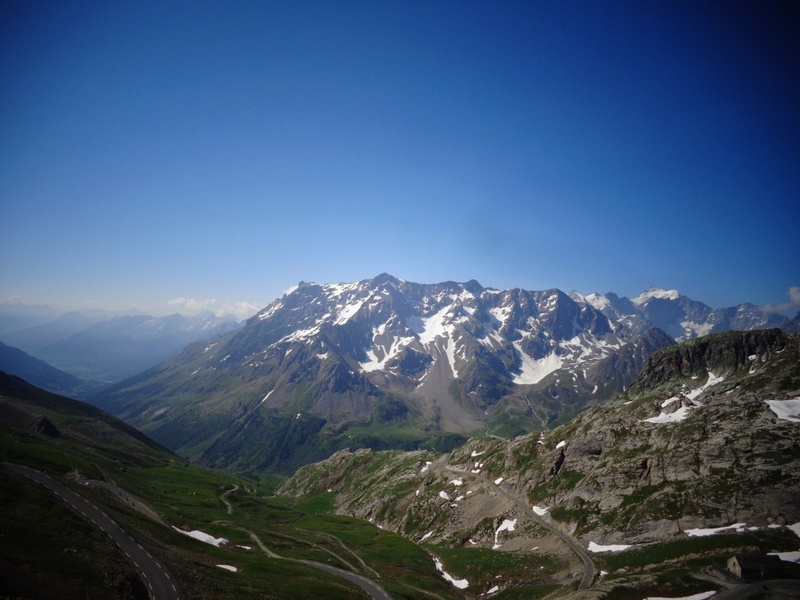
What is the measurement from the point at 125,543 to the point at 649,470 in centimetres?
10369

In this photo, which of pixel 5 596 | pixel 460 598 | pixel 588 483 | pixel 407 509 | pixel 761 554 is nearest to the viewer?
pixel 5 596

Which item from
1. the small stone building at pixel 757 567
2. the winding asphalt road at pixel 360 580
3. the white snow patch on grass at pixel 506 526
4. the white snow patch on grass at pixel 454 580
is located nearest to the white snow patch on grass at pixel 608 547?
the white snow patch on grass at pixel 506 526

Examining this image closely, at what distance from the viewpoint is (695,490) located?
80.4 meters

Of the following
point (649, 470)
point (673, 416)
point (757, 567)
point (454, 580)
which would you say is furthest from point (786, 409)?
point (454, 580)

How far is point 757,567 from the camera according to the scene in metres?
55.0

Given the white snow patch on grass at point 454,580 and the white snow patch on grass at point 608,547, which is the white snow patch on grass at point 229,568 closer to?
the white snow patch on grass at point 454,580

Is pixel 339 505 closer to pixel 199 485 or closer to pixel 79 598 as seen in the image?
pixel 199 485

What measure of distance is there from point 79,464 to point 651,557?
142746 millimetres

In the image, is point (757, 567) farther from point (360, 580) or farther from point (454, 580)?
point (360, 580)

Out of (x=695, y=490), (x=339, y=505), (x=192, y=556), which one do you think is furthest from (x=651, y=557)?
(x=339, y=505)

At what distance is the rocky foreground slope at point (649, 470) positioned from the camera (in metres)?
77.1

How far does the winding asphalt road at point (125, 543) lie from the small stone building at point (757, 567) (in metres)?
73.0

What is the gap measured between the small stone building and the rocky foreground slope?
17057mm

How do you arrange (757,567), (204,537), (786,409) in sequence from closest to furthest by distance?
(757,567) < (204,537) < (786,409)
